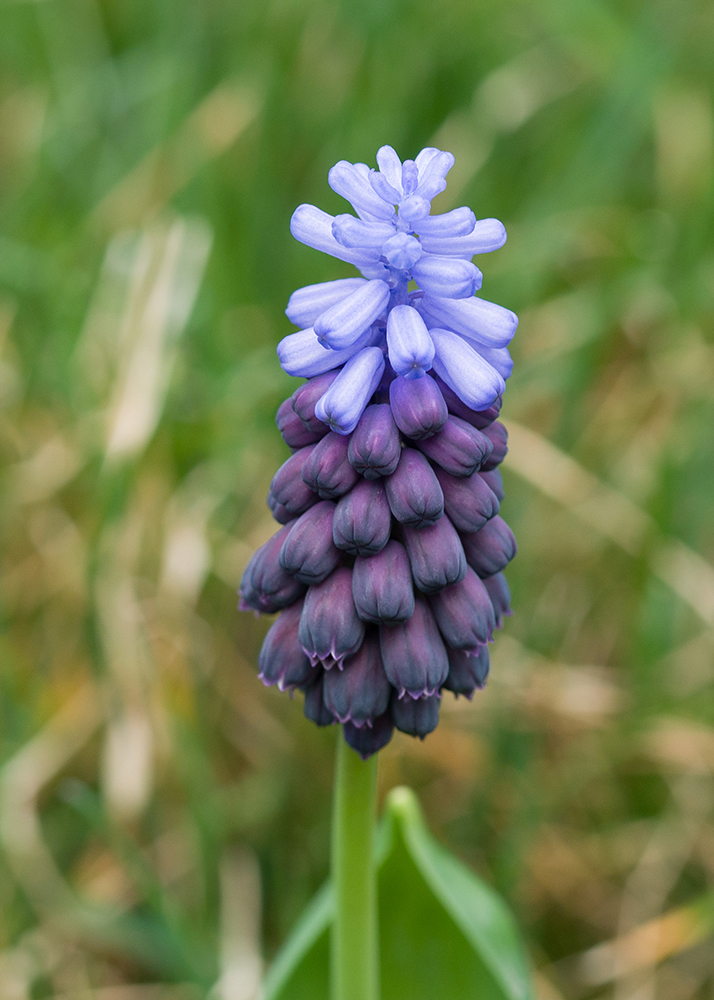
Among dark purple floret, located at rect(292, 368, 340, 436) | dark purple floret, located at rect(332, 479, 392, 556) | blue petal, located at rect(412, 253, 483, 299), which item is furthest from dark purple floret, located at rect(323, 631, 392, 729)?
blue petal, located at rect(412, 253, 483, 299)

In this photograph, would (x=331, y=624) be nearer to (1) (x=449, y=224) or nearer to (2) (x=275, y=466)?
(1) (x=449, y=224)

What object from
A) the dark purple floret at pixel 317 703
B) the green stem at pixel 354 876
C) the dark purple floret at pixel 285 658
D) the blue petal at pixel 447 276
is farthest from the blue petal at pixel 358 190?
the green stem at pixel 354 876

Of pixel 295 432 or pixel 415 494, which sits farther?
pixel 295 432

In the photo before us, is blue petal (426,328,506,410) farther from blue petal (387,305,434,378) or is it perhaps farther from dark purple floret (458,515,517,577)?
dark purple floret (458,515,517,577)

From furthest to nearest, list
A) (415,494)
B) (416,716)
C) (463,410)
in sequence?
(416,716), (463,410), (415,494)

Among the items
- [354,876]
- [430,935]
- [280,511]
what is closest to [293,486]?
[280,511]

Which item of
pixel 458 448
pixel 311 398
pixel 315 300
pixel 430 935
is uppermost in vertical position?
pixel 315 300
